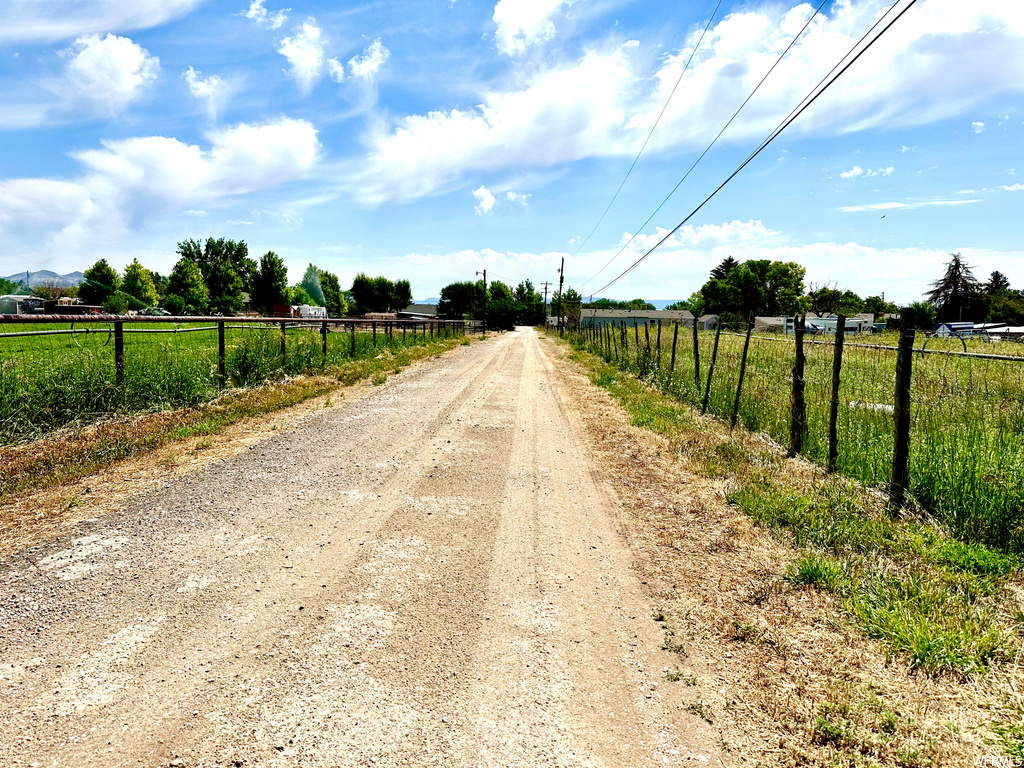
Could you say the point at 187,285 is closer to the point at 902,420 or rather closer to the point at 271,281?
the point at 271,281

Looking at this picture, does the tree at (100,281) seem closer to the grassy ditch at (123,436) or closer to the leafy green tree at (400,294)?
the leafy green tree at (400,294)

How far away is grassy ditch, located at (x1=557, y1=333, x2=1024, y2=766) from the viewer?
2.34m

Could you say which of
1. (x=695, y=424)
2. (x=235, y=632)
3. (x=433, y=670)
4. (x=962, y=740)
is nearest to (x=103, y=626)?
(x=235, y=632)

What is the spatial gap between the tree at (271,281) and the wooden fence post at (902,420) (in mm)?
83691

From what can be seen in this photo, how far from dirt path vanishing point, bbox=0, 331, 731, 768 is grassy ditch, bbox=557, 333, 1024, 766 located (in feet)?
2.46

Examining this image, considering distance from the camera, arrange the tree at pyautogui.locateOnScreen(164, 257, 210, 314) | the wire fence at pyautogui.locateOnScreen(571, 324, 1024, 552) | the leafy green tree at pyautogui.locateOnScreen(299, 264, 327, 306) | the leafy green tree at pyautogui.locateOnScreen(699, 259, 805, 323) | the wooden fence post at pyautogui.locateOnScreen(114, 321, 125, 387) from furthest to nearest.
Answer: the leafy green tree at pyautogui.locateOnScreen(299, 264, 327, 306), the leafy green tree at pyautogui.locateOnScreen(699, 259, 805, 323), the tree at pyautogui.locateOnScreen(164, 257, 210, 314), the wooden fence post at pyautogui.locateOnScreen(114, 321, 125, 387), the wire fence at pyautogui.locateOnScreen(571, 324, 1024, 552)

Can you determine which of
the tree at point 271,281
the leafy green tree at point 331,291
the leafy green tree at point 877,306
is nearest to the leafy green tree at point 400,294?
the leafy green tree at point 331,291

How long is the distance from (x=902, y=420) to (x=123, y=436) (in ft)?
27.9

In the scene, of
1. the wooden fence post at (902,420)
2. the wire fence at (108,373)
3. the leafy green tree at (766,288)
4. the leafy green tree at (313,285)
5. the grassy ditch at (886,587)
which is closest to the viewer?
the grassy ditch at (886,587)

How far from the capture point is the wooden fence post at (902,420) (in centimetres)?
483

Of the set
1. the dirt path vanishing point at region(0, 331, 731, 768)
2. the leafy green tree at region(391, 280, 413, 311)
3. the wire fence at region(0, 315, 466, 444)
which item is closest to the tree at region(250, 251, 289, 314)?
the leafy green tree at region(391, 280, 413, 311)

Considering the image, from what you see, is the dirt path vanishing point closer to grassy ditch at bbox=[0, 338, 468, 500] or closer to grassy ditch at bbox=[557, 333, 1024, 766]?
grassy ditch at bbox=[557, 333, 1024, 766]

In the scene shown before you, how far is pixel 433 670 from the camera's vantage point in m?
2.64

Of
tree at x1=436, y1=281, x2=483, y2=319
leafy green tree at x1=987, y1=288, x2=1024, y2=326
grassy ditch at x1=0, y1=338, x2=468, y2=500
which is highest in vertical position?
tree at x1=436, y1=281, x2=483, y2=319
